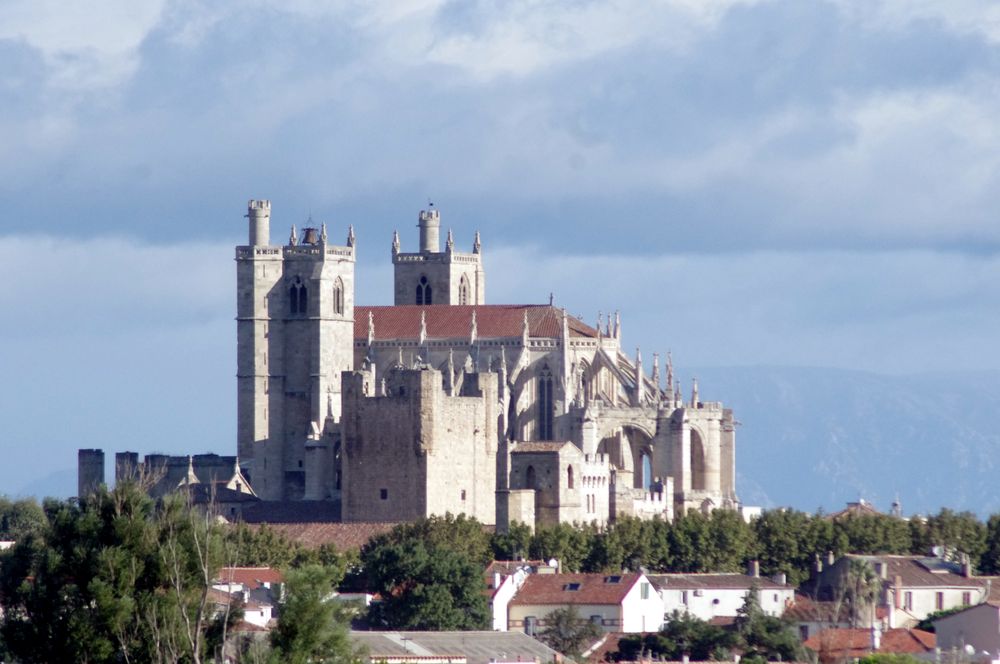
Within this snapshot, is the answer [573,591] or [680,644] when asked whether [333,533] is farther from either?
[680,644]

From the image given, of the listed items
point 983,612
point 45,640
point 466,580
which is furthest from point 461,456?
point 45,640

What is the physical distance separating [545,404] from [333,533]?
62.5ft

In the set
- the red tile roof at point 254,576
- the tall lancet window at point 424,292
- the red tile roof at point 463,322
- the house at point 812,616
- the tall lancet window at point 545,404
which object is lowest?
the house at point 812,616

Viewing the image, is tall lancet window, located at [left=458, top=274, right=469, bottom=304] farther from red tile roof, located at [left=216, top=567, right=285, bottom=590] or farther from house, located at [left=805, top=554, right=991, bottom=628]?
red tile roof, located at [left=216, top=567, right=285, bottom=590]

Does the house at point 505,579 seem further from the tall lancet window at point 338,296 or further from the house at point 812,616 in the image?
the tall lancet window at point 338,296

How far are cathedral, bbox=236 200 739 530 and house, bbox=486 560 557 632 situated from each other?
12.2m

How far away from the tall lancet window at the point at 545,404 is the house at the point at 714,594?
28.8 metres

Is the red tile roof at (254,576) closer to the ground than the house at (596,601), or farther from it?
farther from it

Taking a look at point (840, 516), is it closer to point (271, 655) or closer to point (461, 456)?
point (461, 456)

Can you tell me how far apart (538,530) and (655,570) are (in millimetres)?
4870

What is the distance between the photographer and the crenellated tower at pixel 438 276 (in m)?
145

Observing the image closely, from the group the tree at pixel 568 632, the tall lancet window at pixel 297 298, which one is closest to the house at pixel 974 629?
the tree at pixel 568 632

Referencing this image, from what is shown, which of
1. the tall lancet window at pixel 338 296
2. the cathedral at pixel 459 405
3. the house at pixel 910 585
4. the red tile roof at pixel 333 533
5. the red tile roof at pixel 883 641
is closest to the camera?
the red tile roof at pixel 883 641

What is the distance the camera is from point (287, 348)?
131500 millimetres
